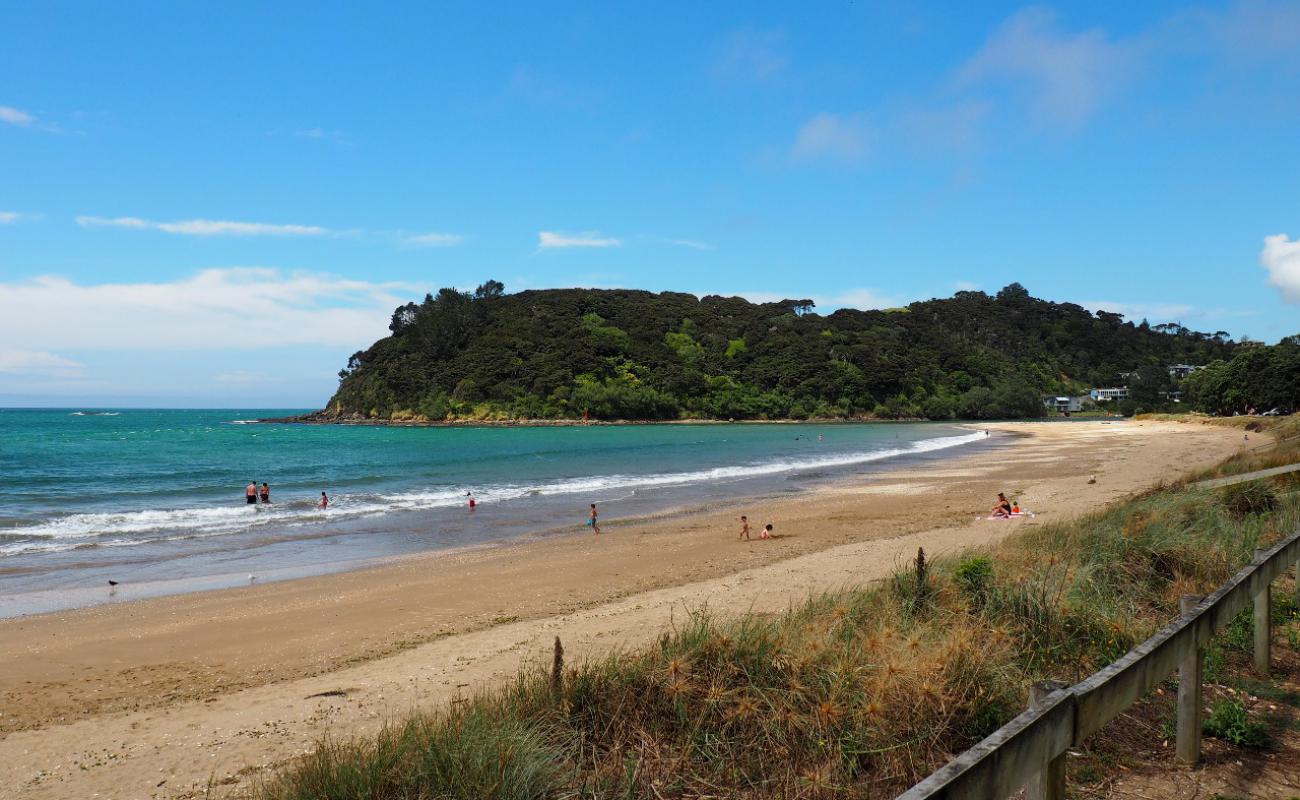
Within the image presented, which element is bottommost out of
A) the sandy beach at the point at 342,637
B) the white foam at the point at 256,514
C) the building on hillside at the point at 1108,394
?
the white foam at the point at 256,514

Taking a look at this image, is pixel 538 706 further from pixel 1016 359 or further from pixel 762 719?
pixel 1016 359

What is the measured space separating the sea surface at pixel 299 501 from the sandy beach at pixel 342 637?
251 cm

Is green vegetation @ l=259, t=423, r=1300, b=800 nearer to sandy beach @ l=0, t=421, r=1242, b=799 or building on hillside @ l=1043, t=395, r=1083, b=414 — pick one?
sandy beach @ l=0, t=421, r=1242, b=799

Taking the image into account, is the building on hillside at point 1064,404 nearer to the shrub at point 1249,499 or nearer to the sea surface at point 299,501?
the sea surface at point 299,501

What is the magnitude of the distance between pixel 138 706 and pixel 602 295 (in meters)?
165

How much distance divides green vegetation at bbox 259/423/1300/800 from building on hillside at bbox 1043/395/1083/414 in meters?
157

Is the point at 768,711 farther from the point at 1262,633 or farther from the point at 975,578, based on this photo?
the point at 1262,633

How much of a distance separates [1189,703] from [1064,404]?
163545mm

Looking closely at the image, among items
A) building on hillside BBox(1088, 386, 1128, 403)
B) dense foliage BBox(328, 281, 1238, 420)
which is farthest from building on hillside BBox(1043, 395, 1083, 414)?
building on hillside BBox(1088, 386, 1128, 403)

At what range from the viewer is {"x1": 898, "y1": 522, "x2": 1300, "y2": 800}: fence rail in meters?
2.25

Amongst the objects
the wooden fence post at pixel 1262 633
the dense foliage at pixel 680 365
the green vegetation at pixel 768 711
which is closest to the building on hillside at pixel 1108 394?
the dense foliage at pixel 680 365

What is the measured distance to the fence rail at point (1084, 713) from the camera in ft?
7.39

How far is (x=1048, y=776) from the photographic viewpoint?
9.02 feet

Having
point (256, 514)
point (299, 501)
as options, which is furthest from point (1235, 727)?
point (299, 501)
